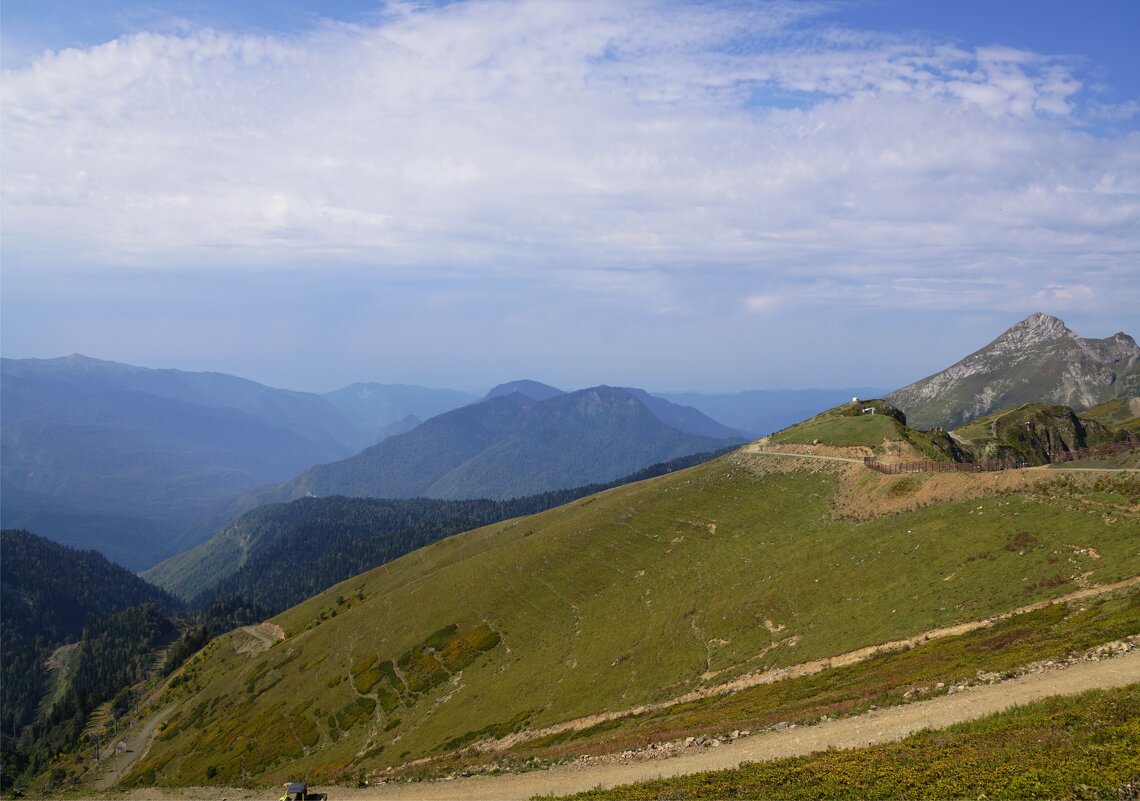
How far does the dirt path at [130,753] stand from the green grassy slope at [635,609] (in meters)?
5.59

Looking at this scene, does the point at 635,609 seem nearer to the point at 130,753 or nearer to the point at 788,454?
the point at 788,454

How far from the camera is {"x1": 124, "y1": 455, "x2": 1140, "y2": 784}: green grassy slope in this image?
5578 centimetres

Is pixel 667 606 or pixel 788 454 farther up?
pixel 788 454

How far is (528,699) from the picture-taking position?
69000 millimetres

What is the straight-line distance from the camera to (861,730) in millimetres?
32375

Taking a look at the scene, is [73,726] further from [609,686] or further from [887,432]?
[887,432]

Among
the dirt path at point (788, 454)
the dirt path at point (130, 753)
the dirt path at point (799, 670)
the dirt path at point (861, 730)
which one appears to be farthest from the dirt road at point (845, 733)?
the dirt path at point (130, 753)

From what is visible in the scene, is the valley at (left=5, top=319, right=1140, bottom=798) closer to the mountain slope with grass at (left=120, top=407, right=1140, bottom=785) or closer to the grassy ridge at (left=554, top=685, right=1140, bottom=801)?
the mountain slope with grass at (left=120, top=407, right=1140, bottom=785)

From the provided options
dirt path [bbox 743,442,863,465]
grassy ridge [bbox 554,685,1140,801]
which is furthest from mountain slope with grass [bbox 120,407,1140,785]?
grassy ridge [bbox 554,685,1140,801]

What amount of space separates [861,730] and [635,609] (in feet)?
162

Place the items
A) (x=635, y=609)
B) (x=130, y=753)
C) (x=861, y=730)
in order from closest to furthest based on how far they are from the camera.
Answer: (x=861, y=730) → (x=635, y=609) → (x=130, y=753)

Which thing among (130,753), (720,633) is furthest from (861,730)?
(130,753)

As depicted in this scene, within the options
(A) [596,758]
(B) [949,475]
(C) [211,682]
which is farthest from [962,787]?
(C) [211,682]

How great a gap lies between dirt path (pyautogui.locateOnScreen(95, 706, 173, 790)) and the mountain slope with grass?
5.35 m
